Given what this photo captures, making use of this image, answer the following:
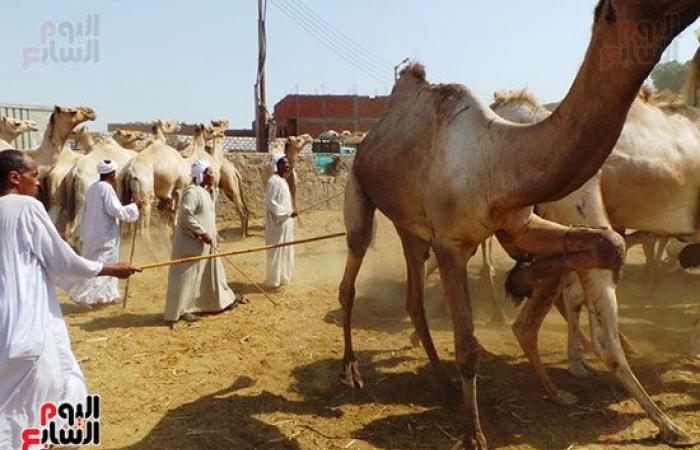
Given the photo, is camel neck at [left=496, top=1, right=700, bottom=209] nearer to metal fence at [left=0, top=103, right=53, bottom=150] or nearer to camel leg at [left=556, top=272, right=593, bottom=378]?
camel leg at [left=556, top=272, right=593, bottom=378]

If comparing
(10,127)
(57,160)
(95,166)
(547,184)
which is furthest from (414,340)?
(10,127)

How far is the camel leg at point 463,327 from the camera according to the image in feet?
13.4

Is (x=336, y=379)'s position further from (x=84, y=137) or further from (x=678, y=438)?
(x=84, y=137)

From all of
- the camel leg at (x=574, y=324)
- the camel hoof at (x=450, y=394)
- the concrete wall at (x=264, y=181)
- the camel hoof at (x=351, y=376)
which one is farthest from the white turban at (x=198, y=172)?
the concrete wall at (x=264, y=181)

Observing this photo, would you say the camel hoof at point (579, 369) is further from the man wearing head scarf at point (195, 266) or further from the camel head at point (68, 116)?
the camel head at point (68, 116)

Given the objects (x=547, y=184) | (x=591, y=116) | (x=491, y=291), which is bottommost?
(x=491, y=291)

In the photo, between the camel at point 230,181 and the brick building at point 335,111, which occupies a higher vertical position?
the brick building at point 335,111

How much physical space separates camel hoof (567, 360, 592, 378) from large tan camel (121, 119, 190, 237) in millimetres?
8083

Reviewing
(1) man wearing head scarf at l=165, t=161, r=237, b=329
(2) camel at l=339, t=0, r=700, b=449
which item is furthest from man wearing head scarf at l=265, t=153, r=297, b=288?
(2) camel at l=339, t=0, r=700, b=449

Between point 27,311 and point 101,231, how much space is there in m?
5.53

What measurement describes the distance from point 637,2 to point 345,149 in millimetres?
16985

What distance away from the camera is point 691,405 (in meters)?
4.84

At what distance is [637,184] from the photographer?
532cm

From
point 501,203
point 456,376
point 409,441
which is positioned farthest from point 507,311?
point 501,203
